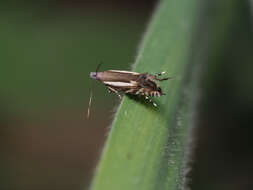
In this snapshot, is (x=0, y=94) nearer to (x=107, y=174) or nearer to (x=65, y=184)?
(x=65, y=184)

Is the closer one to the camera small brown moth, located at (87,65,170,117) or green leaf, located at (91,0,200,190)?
green leaf, located at (91,0,200,190)

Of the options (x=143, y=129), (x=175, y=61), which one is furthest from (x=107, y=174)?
(x=175, y=61)

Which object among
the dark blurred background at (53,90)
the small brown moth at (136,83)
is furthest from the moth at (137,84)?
A: the dark blurred background at (53,90)

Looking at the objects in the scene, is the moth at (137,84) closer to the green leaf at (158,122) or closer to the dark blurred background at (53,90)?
the green leaf at (158,122)

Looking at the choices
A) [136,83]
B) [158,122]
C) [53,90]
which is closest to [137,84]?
[136,83]

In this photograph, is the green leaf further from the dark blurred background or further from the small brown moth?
the dark blurred background

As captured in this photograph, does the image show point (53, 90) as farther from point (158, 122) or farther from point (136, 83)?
point (158, 122)

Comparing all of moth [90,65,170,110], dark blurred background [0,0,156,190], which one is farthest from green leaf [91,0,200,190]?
dark blurred background [0,0,156,190]
